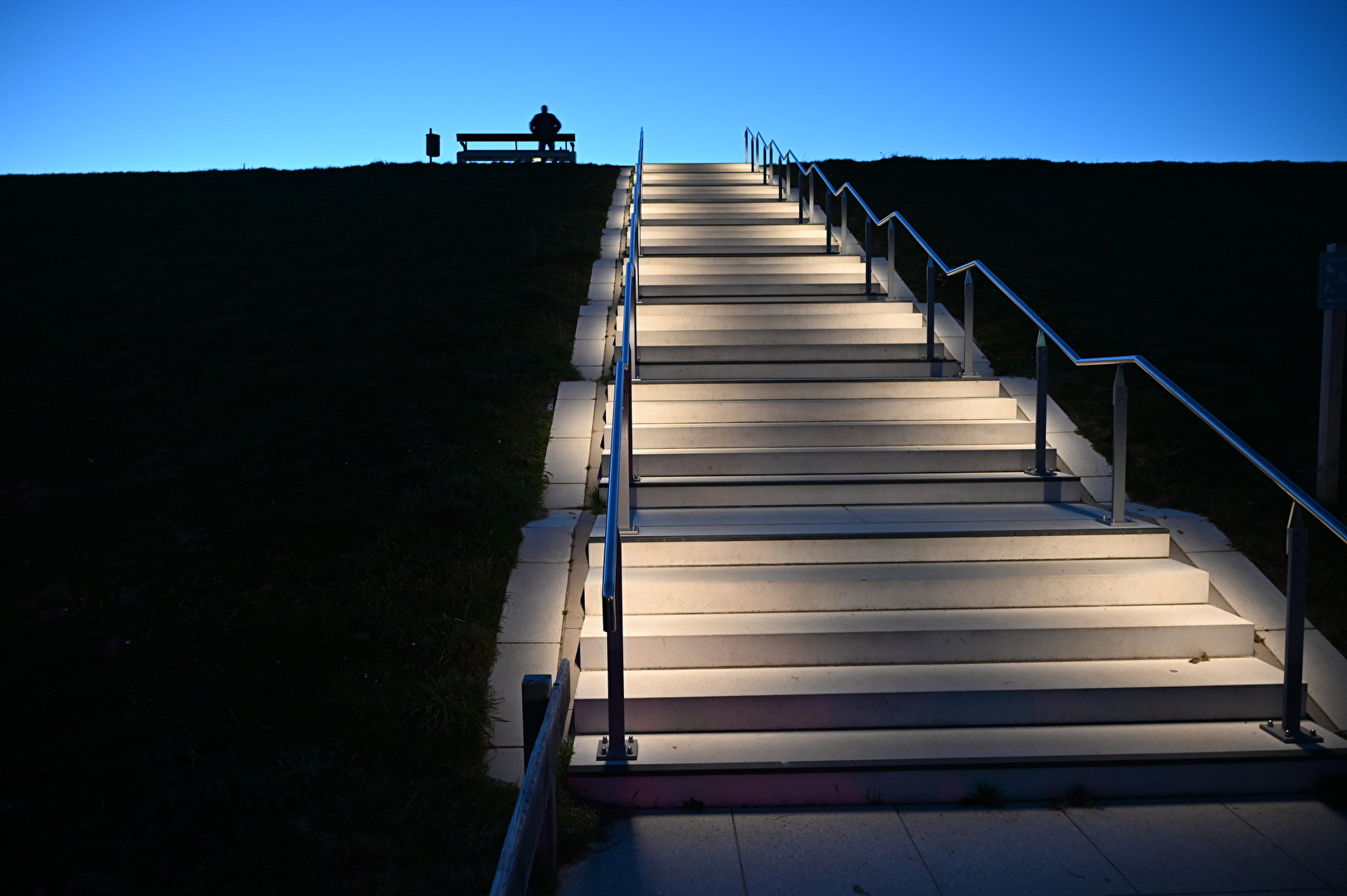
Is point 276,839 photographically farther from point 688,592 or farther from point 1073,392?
point 1073,392

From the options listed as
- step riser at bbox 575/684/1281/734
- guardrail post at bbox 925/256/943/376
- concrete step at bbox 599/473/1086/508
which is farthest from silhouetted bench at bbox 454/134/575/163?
step riser at bbox 575/684/1281/734

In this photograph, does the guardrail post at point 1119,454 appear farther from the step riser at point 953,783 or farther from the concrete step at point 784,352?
the concrete step at point 784,352

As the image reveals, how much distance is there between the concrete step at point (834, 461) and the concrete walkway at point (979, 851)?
2.48m

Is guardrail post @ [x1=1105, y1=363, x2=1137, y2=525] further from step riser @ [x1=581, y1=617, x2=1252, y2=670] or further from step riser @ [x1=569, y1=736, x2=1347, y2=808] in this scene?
step riser @ [x1=569, y1=736, x2=1347, y2=808]

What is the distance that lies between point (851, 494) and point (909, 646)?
1.43 m

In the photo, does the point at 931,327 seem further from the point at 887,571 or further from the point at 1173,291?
the point at 1173,291

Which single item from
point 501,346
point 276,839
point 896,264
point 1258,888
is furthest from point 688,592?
point 896,264

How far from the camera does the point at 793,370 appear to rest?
22.6ft

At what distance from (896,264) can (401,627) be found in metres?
7.59

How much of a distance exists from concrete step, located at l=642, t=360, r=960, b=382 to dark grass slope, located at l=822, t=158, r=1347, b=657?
0.66m

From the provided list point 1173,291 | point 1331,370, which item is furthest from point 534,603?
point 1173,291

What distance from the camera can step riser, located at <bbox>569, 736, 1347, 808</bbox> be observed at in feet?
11.2

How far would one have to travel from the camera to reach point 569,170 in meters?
16.6

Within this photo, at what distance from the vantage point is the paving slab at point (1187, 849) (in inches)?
115
